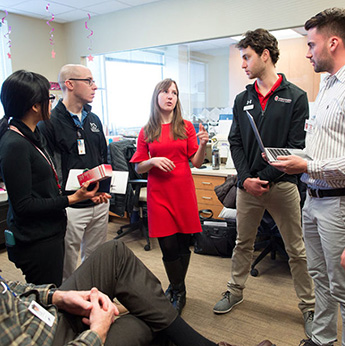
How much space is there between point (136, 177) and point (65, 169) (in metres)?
1.79

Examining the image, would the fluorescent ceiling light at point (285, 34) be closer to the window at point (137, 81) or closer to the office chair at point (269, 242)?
the window at point (137, 81)

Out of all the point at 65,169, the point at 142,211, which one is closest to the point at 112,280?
the point at 65,169

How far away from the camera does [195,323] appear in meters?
2.20

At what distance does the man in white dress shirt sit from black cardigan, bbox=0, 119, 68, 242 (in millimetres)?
1093

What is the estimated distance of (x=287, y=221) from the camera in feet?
6.77

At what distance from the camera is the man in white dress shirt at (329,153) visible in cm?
150

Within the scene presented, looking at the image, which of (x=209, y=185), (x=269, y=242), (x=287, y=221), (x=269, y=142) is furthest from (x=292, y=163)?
(x=209, y=185)

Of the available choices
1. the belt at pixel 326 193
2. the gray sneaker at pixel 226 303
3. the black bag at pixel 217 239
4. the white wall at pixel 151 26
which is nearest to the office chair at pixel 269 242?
the black bag at pixel 217 239

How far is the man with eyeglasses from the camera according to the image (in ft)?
6.61

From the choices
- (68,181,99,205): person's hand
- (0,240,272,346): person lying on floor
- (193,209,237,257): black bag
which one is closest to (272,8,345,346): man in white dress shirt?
(0,240,272,346): person lying on floor

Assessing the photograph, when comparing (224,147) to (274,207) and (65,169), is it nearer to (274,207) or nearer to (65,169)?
(274,207)

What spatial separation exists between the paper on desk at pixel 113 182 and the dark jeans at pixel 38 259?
0.32 metres

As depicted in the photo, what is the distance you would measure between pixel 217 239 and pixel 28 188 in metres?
2.09

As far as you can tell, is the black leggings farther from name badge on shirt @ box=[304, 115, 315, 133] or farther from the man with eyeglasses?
name badge on shirt @ box=[304, 115, 315, 133]
